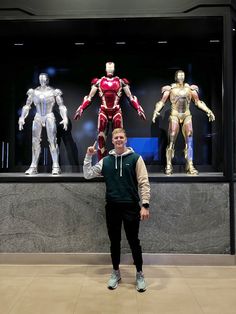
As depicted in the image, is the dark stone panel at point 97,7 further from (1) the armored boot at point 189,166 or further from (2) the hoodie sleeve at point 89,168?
(2) the hoodie sleeve at point 89,168

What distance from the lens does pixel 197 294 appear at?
3.11 metres

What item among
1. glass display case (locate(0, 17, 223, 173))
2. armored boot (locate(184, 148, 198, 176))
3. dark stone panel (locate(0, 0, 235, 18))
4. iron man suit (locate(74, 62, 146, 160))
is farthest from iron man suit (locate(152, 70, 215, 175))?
dark stone panel (locate(0, 0, 235, 18))

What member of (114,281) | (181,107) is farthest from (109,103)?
(114,281)

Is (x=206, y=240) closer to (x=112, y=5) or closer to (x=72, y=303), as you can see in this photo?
(x=72, y=303)

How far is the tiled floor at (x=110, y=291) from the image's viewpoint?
2.80m

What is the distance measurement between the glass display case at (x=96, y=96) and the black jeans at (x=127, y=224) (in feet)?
6.28

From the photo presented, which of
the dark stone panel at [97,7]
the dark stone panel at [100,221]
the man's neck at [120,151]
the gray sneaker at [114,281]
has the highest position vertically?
the dark stone panel at [97,7]

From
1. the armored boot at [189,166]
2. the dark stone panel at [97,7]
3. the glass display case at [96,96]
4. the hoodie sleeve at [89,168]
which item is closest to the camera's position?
the hoodie sleeve at [89,168]

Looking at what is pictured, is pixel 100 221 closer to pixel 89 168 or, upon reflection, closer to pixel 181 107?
pixel 89 168

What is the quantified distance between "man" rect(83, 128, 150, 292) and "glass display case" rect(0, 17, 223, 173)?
6.09 ft

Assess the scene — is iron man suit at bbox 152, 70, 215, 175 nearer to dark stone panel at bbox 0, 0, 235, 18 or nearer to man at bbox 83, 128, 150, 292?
dark stone panel at bbox 0, 0, 235, 18

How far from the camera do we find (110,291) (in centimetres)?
317

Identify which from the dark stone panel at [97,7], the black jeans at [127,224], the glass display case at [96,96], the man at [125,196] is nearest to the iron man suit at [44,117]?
the glass display case at [96,96]

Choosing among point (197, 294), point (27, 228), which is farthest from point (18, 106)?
point (197, 294)
